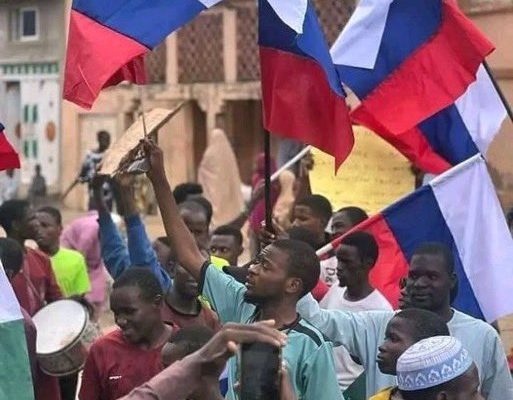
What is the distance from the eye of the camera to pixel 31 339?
5352 millimetres

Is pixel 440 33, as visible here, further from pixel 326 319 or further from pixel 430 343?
pixel 430 343

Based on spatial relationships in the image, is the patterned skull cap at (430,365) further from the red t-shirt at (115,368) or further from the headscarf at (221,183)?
the headscarf at (221,183)

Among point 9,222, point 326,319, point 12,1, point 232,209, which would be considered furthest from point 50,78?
point 326,319

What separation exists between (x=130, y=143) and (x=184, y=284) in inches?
27.5

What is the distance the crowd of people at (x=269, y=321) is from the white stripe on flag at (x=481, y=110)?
0.87 meters

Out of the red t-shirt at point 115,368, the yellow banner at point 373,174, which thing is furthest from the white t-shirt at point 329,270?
the red t-shirt at point 115,368

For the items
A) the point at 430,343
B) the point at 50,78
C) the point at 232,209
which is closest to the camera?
the point at 430,343

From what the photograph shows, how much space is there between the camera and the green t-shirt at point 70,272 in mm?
8695

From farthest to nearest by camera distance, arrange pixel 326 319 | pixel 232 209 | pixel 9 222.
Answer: pixel 232 209 < pixel 9 222 < pixel 326 319

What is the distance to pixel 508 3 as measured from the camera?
12.2 meters

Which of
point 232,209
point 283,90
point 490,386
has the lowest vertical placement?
point 232,209

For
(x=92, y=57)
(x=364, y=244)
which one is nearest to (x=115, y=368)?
(x=92, y=57)

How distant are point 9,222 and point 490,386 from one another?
432cm

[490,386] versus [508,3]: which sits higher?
[508,3]
